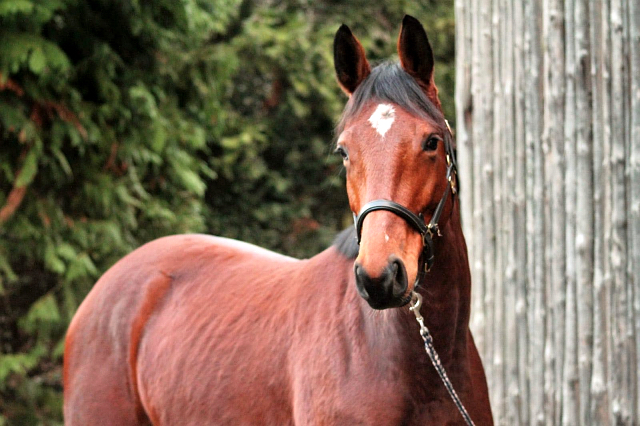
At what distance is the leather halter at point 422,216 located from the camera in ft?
8.02

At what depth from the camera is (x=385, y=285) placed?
2.28 meters

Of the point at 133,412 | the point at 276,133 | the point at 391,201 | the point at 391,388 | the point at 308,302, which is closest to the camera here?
the point at 391,201

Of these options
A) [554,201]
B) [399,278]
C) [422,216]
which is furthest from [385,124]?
[554,201]

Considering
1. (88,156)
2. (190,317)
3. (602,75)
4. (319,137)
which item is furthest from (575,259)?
(319,137)

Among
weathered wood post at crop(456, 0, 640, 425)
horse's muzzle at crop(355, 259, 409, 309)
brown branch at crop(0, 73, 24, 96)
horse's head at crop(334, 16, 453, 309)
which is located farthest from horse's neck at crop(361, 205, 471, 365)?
brown branch at crop(0, 73, 24, 96)

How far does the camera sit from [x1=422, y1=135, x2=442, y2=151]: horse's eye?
2.60 metres

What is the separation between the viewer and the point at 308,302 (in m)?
3.12

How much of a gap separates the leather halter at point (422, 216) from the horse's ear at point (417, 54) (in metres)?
0.21

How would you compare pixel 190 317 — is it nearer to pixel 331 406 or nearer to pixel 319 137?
pixel 331 406

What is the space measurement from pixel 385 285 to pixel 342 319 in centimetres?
65

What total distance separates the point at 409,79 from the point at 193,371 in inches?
65.5

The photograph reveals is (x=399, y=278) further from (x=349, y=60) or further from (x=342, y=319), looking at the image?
(x=349, y=60)

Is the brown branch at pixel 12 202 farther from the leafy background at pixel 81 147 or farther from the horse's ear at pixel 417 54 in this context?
the horse's ear at pixel 417 54

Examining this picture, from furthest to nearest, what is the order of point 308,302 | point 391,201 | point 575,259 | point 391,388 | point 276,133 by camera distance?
point 276,133 → point 575,259 → point 308,302 → point 391,388 → point 391,201
